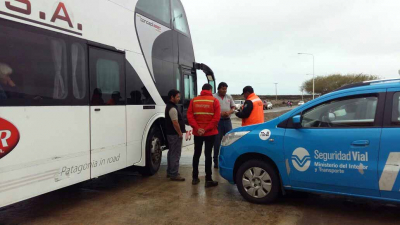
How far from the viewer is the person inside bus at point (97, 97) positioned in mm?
4625

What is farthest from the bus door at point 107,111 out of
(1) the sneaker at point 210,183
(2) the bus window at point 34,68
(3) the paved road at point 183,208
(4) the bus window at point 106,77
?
(1) the sneaker at point 210,183

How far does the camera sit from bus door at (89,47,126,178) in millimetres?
4633

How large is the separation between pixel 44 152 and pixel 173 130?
2626 mm

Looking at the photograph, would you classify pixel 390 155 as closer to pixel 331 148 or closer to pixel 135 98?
pixel 331 148

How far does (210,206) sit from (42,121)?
2575mm

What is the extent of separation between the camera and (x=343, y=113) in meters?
4.04

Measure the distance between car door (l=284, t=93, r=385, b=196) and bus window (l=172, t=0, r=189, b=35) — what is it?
13.7 ft

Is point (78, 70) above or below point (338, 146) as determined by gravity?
above

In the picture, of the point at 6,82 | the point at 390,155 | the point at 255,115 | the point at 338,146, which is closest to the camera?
the point at 6,82

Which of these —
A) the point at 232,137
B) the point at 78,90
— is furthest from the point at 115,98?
the point at 232,137

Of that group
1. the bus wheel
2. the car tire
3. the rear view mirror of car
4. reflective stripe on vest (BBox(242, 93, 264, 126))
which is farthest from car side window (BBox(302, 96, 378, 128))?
the bus wheel

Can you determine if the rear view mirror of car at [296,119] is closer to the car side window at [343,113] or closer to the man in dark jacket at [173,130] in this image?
the car side window at [343,113]

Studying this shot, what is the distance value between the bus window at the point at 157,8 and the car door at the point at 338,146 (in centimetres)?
370

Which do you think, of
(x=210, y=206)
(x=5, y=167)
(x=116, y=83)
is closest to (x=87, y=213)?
(x=5, y=167)
